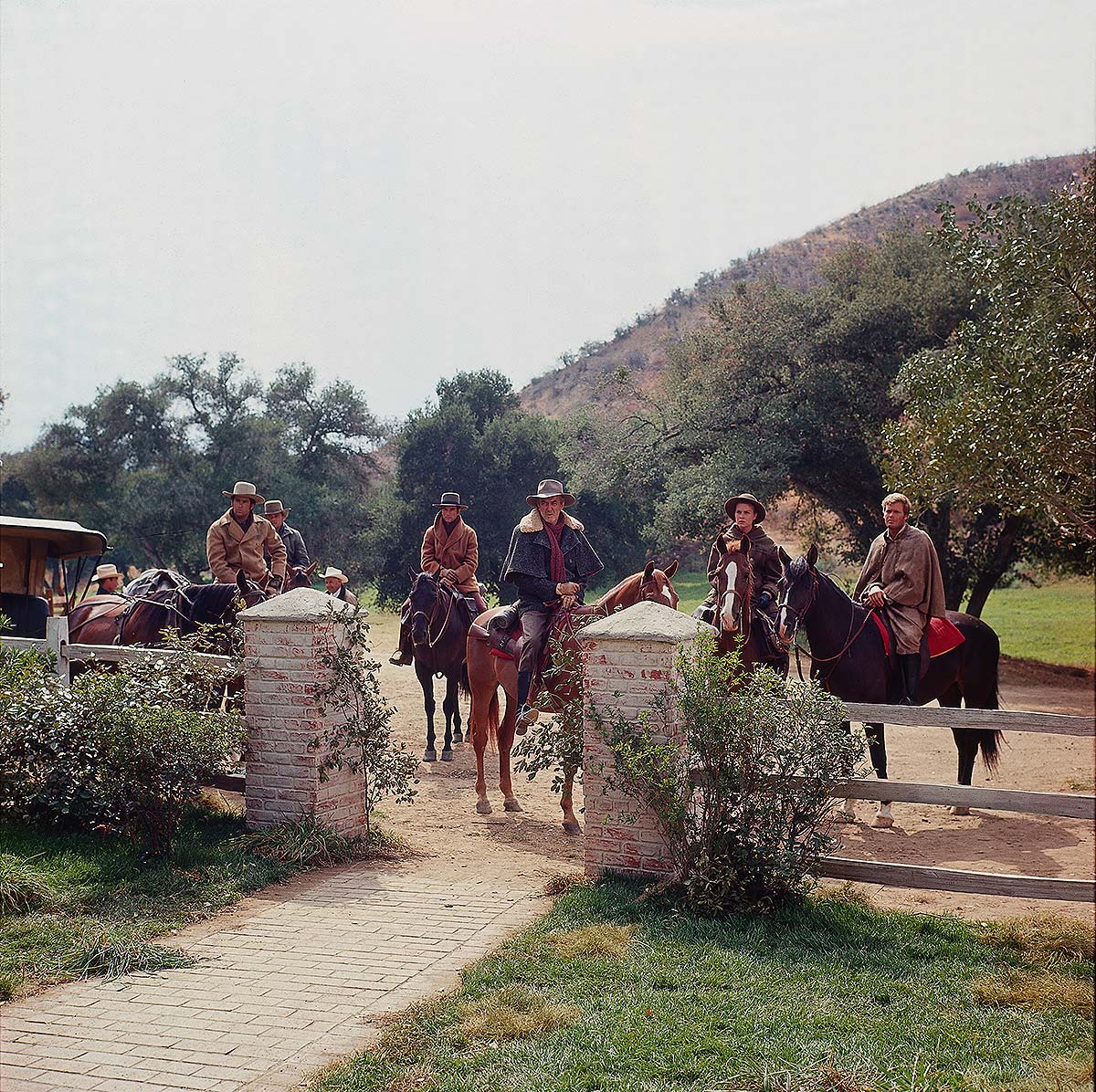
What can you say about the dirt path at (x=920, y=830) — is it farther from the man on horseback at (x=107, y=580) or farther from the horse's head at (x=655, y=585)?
the man on horseback at (x=107, y=580)

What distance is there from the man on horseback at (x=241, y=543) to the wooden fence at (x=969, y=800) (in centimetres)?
630

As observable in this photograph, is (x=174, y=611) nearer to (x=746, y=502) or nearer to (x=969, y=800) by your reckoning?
(x=746, y=502)

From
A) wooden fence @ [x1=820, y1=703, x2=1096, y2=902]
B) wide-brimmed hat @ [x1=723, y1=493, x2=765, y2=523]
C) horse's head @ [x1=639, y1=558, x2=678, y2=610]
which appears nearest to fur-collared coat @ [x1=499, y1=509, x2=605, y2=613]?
horse's head @ [x1=639, y1=558, x2=678, y2=610]

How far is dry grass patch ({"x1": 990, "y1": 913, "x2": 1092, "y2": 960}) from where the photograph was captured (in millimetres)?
4875

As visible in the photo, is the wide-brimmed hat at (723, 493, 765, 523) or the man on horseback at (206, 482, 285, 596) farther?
the man on horseback at (206, 482, 285, 596)

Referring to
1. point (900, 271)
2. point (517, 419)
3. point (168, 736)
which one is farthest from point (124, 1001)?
point (517, 419)

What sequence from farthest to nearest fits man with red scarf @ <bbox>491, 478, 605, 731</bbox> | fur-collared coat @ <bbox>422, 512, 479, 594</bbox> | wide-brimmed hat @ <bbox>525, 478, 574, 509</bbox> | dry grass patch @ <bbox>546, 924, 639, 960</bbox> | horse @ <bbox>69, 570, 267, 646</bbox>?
fur-collared coat @ <bbox>422, 512, 479, 594</bbox>, horse @ <bbox>69, 570, 267, 646</bbox>, wide-brimmed hat @ <bbox>525, 478, 574, 509</bbox>, man with red scarf @ <bbox>491, 478, 605, 731</bbox>, dry grass patch @ <bbox>546, 924, 639, 960</bbox>

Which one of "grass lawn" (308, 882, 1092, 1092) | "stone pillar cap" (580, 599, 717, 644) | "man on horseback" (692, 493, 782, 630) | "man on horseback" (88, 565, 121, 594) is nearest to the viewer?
"grass lawn" (308, 882, 1092, 1092)

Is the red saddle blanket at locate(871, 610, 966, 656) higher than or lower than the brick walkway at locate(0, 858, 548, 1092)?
higher

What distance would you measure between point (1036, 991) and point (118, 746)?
5.22 metres

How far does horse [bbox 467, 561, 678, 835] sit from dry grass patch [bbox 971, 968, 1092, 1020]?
313 cm

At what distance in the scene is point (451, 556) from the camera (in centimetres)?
1198

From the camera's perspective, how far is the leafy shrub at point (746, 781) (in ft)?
18.0

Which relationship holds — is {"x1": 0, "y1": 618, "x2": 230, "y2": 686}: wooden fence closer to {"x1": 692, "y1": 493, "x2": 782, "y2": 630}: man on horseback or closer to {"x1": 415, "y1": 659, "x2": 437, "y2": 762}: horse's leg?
{"x1": 415, "y1": 659, "x2": 437, "y2": 762}: horse's leg
